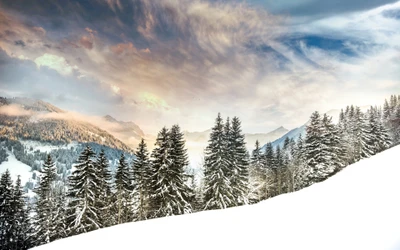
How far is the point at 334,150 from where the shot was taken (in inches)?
1471

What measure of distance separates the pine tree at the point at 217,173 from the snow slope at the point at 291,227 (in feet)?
77.2

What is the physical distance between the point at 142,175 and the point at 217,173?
9916 millimetres

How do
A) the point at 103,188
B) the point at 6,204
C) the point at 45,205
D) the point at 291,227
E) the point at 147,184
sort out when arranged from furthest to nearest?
the point at 6,204, the point at 45,205, the point at 103,188, the point at 147,184, the point at 291,227

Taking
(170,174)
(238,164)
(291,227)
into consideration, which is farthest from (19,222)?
(291,227)

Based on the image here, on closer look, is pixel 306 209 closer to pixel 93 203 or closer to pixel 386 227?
pixel 386 227

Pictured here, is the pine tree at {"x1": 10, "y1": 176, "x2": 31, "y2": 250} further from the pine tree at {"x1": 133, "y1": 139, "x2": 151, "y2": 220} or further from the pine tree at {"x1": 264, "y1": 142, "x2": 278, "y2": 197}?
the pine tree at {"x1": 264, "y1": 142, "x2": 278, "y2": 197}

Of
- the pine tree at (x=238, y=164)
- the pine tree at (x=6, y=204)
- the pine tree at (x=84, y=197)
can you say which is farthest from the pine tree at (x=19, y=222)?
the pine tree at (x=238, y=164)

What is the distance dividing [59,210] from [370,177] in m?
40.9

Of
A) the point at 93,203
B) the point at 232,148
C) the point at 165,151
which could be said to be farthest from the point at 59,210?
the point at 232,148

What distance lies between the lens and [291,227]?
611 cm

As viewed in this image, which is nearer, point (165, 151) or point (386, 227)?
point (386, 227)

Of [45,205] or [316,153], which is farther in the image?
[45,205]

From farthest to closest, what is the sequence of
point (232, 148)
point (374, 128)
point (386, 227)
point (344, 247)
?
point (374, 128)
point (232, 148)
point (386, 227)
point (344, 247)

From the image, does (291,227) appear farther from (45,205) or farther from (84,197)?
(45,205)
